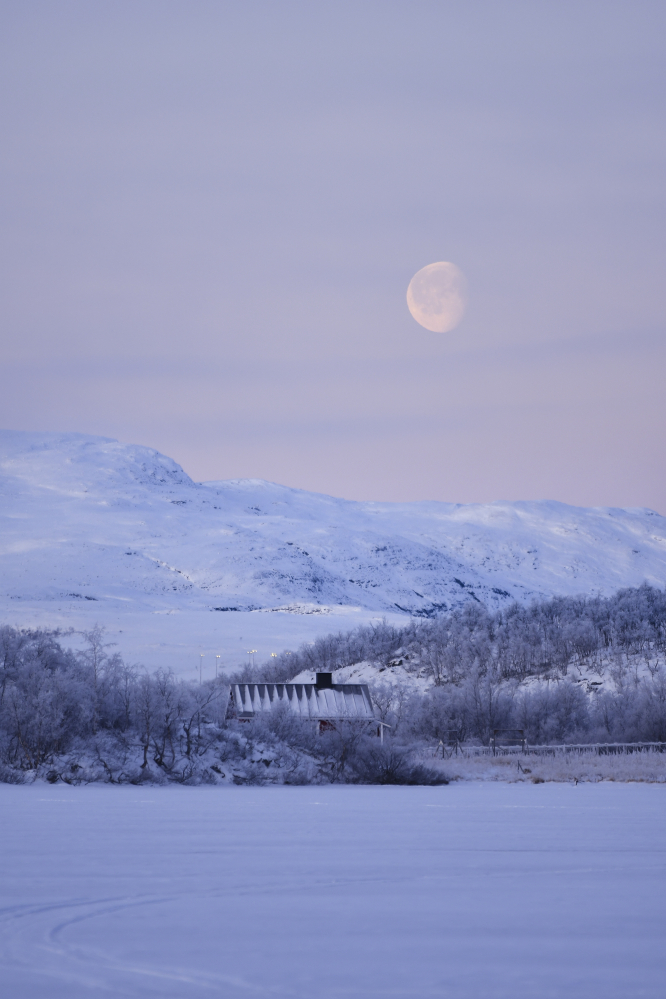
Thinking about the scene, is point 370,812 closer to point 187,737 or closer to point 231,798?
point 231,798

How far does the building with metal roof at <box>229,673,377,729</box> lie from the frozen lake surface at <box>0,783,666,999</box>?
24.7m

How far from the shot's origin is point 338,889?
11469 millimetres

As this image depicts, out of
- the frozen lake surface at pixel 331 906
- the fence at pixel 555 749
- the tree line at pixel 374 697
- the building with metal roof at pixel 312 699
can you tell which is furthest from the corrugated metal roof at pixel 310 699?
the frozen lake surface at pixel 331 906

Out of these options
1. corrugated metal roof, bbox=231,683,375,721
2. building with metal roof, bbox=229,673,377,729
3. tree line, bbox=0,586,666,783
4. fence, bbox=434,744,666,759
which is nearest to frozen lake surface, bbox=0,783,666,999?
tree line, bbox=0,586,666,783

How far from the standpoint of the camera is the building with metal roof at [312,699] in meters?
44.5

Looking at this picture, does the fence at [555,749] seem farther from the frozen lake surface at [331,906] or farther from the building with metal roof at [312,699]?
the frozen lake surface at [331,906]

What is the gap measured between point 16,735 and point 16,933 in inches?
937

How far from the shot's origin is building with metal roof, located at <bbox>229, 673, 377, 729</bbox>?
44500 millimetres

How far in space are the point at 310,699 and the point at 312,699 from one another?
9cm

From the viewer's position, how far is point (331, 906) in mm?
10469

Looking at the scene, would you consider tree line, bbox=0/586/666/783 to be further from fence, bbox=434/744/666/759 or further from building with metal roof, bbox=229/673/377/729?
fence, bbox=434/744/666/759

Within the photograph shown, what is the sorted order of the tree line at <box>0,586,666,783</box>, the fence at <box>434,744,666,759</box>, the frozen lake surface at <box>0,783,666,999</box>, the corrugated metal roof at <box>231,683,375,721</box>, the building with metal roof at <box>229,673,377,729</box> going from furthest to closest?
the corrugated metal roof at <box>231,683,375,721</box> → the building with metal roof at <box>229,673,377,729</box> → the fence at <box>434,744,666,759</box> → the tree line at <box>0,586,666,783</box> → the frozen lake surface at <box>0,783,666,999</box>

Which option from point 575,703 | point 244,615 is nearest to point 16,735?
point 575,703

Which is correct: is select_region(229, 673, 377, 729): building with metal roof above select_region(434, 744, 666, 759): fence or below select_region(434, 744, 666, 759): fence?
above
